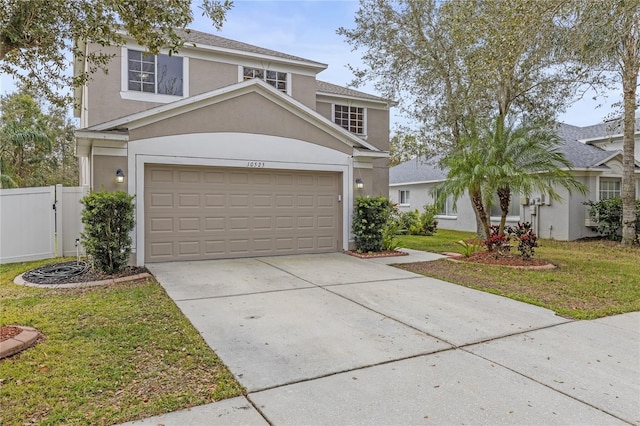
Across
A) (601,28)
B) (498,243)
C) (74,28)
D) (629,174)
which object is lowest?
(498,243)

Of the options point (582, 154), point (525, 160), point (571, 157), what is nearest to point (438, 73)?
point (525, 160)

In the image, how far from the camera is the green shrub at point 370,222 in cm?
1092

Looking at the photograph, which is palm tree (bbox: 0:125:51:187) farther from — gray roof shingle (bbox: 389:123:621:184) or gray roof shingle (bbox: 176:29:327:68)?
gray roof shingle (bbox: 389:123:621:184)

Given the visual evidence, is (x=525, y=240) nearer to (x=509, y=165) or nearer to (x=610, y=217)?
(x=509, y=165)

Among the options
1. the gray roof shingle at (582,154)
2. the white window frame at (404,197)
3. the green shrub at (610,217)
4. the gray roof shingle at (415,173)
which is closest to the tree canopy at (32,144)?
the gray roof shingle at (415,173)

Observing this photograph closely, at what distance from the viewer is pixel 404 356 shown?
4.12 m

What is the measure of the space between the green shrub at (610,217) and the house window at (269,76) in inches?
494

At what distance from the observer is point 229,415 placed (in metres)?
2.99

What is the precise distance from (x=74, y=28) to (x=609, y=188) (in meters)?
18.6

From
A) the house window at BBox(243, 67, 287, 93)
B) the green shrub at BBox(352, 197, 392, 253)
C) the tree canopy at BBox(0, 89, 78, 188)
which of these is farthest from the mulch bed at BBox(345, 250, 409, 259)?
the tree canopy at BBox(0, 89, 78, 188)

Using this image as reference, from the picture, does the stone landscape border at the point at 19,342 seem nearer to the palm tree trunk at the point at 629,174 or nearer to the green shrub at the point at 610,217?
the palm tree trunk at the point at 629,174

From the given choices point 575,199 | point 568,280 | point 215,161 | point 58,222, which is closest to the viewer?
point 568,280

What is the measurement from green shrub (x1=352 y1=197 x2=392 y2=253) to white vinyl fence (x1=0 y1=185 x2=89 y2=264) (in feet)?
23.2

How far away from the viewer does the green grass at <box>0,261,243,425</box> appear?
3.05 meters
